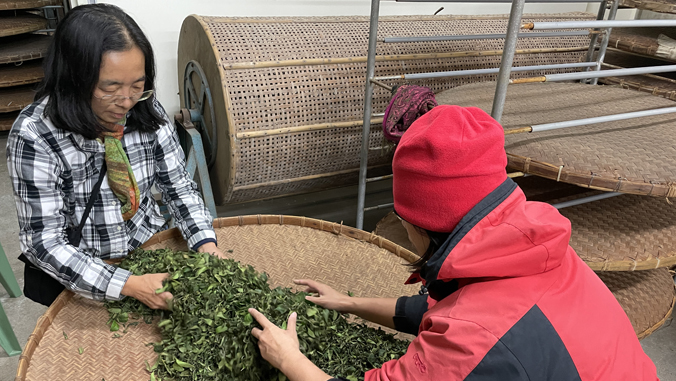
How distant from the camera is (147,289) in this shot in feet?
4.17

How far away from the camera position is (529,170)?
5.29 feet

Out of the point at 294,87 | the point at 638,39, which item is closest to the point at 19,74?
the point at 294,87

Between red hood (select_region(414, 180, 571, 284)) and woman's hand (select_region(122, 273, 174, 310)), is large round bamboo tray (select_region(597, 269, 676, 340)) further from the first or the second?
woman's hand (select_region(122, 273, 174, 310))

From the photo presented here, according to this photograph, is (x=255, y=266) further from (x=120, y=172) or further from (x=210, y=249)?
(x=120, y=172)

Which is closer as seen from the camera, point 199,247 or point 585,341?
point 585,341

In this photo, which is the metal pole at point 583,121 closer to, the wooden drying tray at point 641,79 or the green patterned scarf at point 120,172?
the wooden drying tray at point 641,79

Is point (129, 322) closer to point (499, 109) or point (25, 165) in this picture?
point (25, 165)

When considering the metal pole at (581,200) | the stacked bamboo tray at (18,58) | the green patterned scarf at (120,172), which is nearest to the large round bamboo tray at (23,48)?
the stacked bamboo tray at (18,58)

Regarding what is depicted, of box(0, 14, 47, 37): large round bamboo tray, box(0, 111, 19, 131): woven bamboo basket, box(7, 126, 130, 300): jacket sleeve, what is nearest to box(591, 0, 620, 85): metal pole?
box(7, 126, 130, 300): jacket sleeve

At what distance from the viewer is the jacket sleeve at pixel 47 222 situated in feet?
3.82

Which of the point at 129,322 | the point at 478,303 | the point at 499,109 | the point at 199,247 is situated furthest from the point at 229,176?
the point at 478,303

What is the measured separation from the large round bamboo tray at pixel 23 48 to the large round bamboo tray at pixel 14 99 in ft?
0.98

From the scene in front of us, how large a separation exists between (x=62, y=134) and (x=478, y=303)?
108cm

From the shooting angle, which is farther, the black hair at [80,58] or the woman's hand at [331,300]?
the woman's hand at [331,300]
